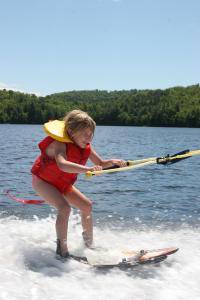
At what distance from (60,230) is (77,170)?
36.3 inches

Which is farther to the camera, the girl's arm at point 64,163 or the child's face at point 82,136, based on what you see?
the child's face at point 82,136

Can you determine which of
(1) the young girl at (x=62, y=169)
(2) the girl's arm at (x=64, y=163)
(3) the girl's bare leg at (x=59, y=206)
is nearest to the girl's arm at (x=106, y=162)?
(1) the young girl at (x=62, y=169)

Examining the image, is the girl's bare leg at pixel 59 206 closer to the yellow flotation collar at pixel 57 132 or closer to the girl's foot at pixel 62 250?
the girl's foot at pixel 62 250

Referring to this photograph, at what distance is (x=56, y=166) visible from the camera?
605 cm

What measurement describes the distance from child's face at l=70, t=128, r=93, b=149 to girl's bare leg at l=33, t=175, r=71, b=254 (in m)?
0.71

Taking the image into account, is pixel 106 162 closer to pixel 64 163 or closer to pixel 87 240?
pixel 64 163

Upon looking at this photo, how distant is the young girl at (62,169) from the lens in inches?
233

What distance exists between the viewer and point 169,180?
1744 centimetres

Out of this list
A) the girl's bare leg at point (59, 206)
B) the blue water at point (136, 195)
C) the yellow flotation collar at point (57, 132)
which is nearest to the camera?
the yellow flotation collar at point (57, 132)

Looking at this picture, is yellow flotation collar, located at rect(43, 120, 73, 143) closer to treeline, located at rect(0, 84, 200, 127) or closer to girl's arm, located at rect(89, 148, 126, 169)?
girl's arm, located at rect(89, 148, 126, 169)

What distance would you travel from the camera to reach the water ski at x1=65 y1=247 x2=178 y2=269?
5.90 meters

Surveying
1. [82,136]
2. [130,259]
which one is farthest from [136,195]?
[82,136]

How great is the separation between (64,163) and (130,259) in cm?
158

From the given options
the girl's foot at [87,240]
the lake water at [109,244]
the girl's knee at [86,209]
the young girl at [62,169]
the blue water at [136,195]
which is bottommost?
the blue water at [136,195]
